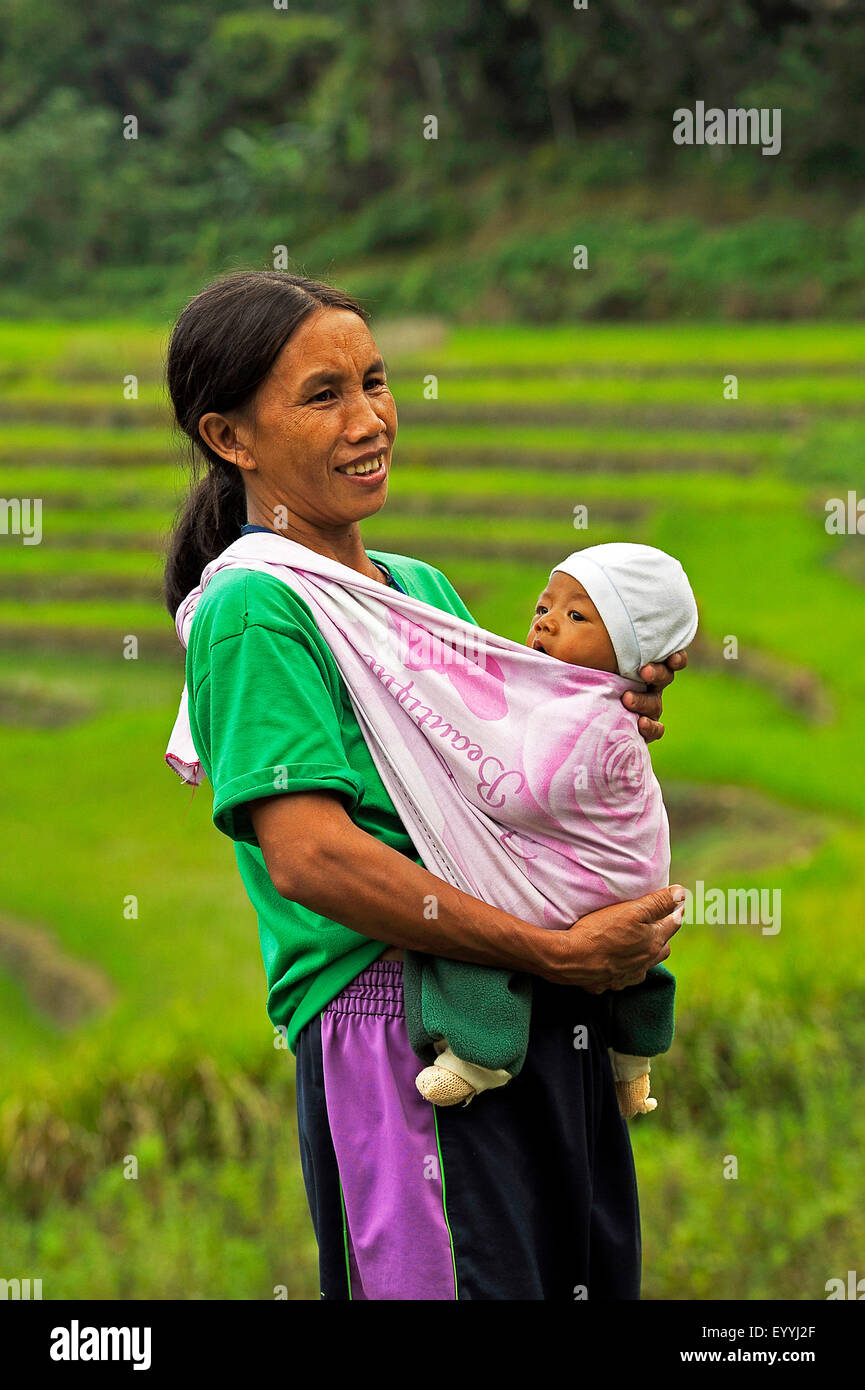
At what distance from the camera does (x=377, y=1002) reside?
133 cm

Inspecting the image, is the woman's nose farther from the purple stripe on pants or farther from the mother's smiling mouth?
the purple stripe on pants

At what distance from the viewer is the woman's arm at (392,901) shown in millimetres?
1222

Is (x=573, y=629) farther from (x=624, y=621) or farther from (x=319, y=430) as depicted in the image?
(x=319, y=430)

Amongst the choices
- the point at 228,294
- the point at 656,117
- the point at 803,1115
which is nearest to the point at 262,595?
the point at 228,294

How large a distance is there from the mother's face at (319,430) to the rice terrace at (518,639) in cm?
37

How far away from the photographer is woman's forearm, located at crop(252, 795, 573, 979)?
1.22 meters

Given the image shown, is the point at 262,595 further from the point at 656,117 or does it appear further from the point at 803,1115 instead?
the point at 656,117

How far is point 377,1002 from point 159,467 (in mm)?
10676

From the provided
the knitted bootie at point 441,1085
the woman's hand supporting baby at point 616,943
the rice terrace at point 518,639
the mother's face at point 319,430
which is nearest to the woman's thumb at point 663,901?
the woman's hand supporting baby at point 616,943

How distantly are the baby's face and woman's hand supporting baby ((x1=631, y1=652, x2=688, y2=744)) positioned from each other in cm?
3

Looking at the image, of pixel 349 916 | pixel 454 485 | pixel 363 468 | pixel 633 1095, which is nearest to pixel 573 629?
pixel 363 468

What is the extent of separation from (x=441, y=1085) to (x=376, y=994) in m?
0.10

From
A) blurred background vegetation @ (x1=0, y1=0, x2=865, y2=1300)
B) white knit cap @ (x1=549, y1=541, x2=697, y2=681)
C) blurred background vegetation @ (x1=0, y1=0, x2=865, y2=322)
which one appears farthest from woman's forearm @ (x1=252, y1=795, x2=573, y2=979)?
blurred background vegetation @ (x1=0, y1=0, x2=865, y2=322)

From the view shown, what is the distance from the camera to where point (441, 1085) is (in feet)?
4.18
